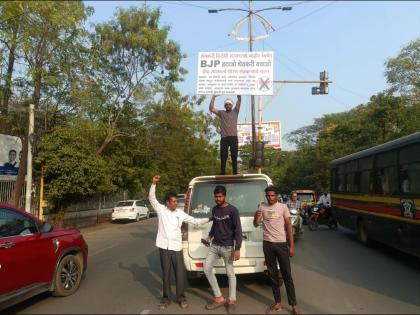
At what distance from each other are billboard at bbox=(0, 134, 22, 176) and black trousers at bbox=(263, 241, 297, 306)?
624 inches

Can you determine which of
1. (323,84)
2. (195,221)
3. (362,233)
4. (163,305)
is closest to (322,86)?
(323,84)

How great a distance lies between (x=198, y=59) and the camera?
46.2 ft

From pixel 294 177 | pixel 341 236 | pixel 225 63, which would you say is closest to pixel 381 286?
pixel 225 63

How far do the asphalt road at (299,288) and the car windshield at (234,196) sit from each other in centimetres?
141

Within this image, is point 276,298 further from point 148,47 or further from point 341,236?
point 148,47

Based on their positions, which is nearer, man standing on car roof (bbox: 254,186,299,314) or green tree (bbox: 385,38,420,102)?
man standing on car roof (bbox: 254,186,299,314)

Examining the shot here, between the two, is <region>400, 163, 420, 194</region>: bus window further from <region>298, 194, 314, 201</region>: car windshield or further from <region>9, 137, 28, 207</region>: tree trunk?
<region>298, 194, 314, 201</region>: car windshield

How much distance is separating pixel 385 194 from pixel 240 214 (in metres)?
5.35

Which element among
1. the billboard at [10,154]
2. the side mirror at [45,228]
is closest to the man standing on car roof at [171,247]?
the side mirror at [45,228]

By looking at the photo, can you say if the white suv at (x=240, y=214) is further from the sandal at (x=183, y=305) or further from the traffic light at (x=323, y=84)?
the traffic light at (x=323, y=84)

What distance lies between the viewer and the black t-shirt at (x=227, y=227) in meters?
6.91

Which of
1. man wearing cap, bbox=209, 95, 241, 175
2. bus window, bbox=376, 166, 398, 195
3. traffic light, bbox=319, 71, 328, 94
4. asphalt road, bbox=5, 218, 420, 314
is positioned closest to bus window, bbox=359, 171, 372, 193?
bus window, bbox=376, 166, 398, 195

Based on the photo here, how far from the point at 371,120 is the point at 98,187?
71.9ft

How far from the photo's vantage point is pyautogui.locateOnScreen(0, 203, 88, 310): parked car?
6.42 meters
